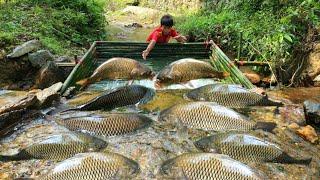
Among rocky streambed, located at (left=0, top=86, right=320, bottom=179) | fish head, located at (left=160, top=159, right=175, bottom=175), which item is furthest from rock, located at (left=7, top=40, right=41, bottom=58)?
fish head, located at (left=160, top=159, right=175, bottom=175)

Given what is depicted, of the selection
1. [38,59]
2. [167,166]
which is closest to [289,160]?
[167,166]

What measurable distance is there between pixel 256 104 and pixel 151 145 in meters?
1.81

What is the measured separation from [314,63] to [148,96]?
3.72 metres

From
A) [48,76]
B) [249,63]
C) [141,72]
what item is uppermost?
[141,72]

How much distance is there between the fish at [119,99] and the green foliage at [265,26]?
3525 millimetres

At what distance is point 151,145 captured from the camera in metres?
4.65

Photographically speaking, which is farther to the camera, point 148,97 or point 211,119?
point 148,97

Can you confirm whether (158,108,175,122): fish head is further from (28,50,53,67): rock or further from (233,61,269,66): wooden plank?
(28,50,53,67): rock

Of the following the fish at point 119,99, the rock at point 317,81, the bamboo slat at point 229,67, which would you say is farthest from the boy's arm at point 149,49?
the rock at point 317,81

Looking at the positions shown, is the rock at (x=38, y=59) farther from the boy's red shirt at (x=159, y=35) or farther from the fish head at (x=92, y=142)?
the fish head at (x=92, y=142)

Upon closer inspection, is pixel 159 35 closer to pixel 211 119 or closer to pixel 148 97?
pixel 148 97

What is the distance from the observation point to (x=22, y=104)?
5.38 metres

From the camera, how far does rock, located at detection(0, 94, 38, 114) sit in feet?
17.3

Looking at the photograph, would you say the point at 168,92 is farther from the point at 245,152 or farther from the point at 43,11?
the point at 43,11
